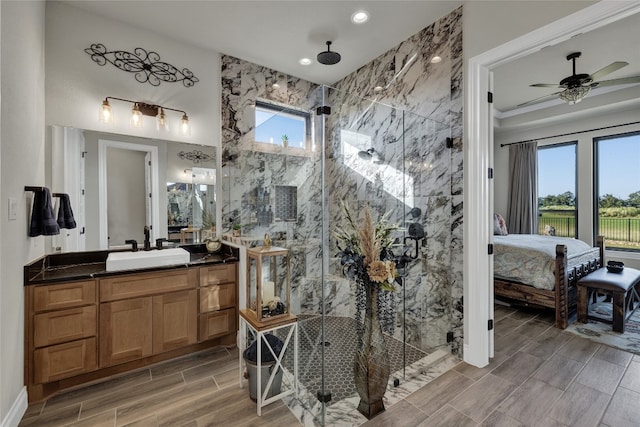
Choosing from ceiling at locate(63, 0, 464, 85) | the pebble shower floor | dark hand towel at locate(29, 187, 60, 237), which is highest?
ceiling at locate(63, 0, 464, 85)

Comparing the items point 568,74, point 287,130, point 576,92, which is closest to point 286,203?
point 287,130

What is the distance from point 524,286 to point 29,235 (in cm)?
477

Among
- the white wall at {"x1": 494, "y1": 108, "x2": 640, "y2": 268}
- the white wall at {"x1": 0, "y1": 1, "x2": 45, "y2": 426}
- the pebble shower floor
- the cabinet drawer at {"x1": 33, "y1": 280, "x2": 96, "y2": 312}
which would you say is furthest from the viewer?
the white wall at {"x1": 494, "y1": 108, "x2": 640, "y2": 268}

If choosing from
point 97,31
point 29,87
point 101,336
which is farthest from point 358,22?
point 101,336

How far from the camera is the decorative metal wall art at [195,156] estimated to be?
9.45 ft

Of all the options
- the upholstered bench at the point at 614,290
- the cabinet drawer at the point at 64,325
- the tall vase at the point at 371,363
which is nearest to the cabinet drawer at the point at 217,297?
the cabinet drawer at the point at 64,325

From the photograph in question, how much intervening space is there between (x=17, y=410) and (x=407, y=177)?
3.21 metres

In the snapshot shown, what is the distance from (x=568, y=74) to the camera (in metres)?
3.88

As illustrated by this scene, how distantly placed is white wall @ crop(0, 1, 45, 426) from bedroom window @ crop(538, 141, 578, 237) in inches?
280

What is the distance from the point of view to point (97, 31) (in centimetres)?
247

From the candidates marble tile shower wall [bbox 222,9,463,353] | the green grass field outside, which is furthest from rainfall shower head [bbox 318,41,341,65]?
the green grass field outside

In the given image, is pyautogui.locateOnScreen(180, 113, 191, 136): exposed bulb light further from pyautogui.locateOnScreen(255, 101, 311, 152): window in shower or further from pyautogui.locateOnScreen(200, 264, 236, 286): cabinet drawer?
pyautogui.locateOnScreen(200, 264, 236, 286): cabinet drawer

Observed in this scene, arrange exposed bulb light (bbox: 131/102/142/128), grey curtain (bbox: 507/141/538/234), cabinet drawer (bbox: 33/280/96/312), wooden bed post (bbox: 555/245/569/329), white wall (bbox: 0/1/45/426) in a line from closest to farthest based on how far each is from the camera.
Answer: white wall (bbox: 0/1/45/426)
cabinet drawer (bbox: 33/280/96/312)
exposed bulb light (bbox: 131/102/142/128)
wooden bed post (bbox: 555/245/569/329)
grey curtain (bbox: 507/141/538/234)

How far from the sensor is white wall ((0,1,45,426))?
156cm
